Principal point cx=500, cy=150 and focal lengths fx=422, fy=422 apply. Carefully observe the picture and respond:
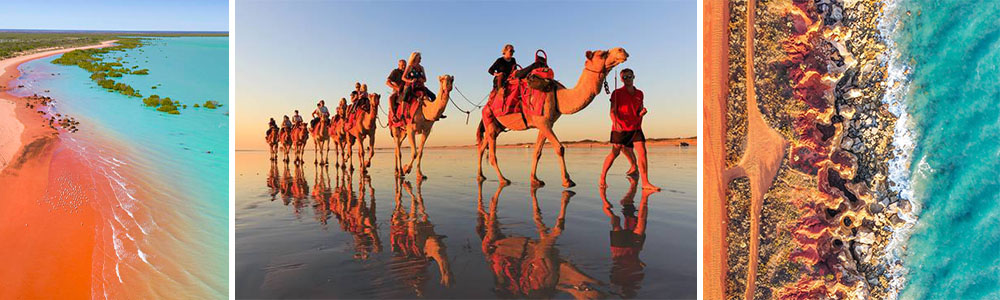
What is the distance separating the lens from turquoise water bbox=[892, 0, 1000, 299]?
1970 mm

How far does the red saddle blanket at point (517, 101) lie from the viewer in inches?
133

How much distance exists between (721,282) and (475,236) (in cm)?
130

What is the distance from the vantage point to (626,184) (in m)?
3.19

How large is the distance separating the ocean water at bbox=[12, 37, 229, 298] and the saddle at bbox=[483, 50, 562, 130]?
89.6 inches

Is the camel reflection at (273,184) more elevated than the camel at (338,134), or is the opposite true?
the camel at (338,134)

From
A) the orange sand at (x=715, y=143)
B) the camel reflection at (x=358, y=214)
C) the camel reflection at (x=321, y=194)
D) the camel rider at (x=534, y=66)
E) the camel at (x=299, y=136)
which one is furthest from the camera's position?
the camel at (x=299, y=136)

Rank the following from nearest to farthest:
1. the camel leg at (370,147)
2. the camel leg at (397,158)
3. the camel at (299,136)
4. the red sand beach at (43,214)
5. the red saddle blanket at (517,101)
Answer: the red sand beach at (43,214) < the red saddle blanket at (517,101) < the camel leg at (397,158) < the camel leg at (370,147) < the camel at (299,136)

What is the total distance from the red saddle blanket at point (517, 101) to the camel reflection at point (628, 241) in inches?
34.0

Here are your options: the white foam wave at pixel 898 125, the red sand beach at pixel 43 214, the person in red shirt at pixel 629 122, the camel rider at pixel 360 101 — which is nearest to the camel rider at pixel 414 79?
the camel rider at pixel 360 101

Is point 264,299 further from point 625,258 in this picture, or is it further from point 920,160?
point 920,160

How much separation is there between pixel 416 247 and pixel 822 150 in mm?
2079

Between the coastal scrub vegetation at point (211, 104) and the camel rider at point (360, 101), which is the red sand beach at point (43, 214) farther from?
the camel rider at point (360, 101)

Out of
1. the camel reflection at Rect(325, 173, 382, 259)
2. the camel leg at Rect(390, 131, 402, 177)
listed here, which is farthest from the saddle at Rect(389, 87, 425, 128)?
the camel reflection at Rect(325, 173, 382, 259)

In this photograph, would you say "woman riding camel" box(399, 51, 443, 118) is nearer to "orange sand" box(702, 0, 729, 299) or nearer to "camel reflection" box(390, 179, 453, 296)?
"camel reflection" box(390, 179, 453, 296)
